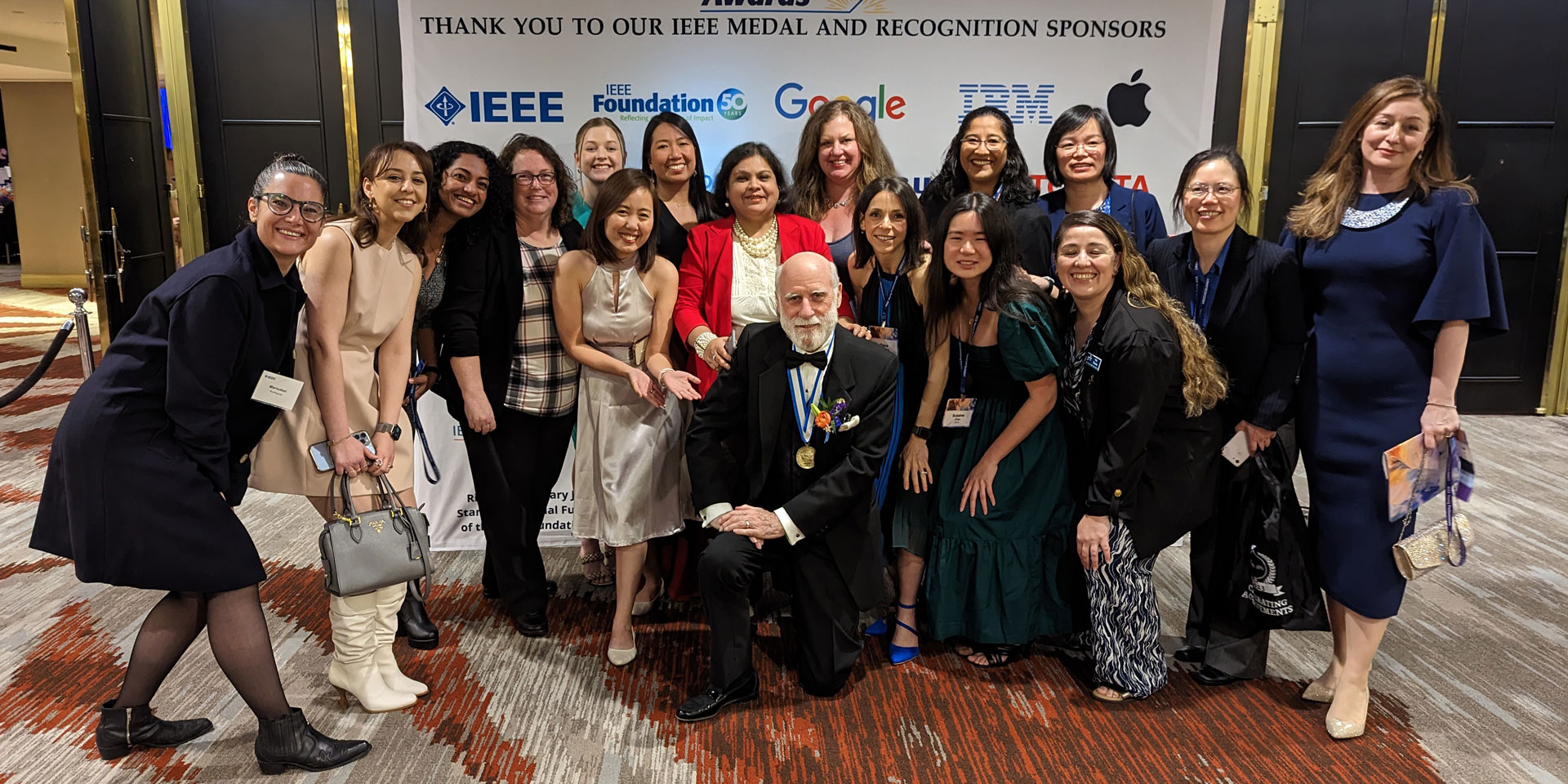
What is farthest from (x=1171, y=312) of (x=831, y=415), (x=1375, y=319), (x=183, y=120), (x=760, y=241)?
(x=183, y=120)

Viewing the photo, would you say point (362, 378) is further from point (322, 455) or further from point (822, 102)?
point (822, 102)

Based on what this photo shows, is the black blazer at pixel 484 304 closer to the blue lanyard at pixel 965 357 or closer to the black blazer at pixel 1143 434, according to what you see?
the blue lanyard at pixel 965 357

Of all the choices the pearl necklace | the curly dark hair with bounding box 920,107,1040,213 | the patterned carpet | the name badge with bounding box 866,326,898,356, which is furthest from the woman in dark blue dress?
the pearl necklace

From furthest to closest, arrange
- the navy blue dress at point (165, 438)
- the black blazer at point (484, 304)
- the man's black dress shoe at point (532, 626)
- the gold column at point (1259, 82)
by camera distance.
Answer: the gold column at point (1259, 82)
the man's black dress shoe at point (532, 626)
the black blazer at point (484, 304)
the navy blue dress at point (165, 438)

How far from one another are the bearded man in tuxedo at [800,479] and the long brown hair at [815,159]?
2.13 ft

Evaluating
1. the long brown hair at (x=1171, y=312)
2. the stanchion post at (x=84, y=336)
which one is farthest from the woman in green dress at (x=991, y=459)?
the stanchion post at (x=84, y=336)

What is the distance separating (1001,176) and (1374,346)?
4.22ft

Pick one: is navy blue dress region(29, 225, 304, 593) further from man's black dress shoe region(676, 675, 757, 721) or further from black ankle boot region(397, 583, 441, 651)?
man's black dress shoe region(676, 675, 757, 721)

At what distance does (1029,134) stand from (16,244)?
20.4 meters

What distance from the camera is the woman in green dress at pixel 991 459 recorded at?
9.27 ft

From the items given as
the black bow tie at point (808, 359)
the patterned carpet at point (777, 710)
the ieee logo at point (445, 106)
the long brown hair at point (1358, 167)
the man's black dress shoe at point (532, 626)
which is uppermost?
the ieee logo at point (445, 106)

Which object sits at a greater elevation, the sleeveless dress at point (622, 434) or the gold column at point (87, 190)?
the gold column at point (87, 190)

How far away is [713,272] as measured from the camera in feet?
10.3

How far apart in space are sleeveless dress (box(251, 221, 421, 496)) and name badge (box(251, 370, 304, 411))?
20 centimetres
